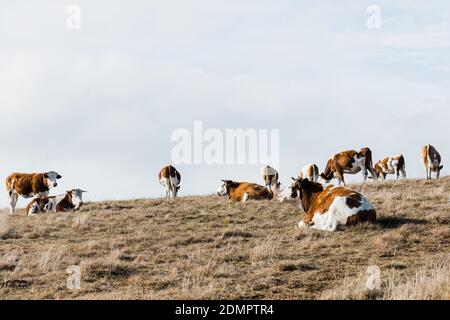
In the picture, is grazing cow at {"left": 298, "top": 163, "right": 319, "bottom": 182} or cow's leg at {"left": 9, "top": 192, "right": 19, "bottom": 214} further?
grazing cow at {"left": 298, "top": 163, "right": 319, "bottom": 182}

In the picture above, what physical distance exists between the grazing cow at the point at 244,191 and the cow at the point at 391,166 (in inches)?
550

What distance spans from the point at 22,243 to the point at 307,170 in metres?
19.2

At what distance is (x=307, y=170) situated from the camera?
33.2 metres

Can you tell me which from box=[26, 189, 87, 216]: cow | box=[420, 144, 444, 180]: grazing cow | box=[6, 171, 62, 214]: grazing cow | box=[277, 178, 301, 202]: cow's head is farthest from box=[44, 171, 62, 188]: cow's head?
box=[420, 144, 444, 180]: grazing cow

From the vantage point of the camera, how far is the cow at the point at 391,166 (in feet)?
131

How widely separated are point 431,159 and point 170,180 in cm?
1450

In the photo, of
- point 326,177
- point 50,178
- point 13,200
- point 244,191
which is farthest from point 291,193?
point 13,200

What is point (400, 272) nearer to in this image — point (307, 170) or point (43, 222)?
point (43, 222)

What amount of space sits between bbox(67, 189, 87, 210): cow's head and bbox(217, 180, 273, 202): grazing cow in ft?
21.1

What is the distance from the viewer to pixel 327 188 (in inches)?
691

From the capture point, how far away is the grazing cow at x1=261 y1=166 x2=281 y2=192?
108ft

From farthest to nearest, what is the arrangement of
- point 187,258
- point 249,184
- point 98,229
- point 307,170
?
point 307,170
point 249,184
point 98,229
point 187,258

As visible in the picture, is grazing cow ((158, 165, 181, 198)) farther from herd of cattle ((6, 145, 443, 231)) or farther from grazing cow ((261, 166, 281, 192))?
grazing cow ((261, 166, 281, 192))
